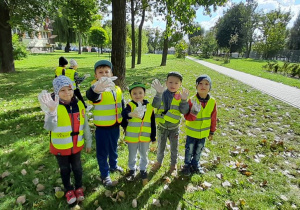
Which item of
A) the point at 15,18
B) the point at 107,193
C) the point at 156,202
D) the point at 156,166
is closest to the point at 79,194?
the point at 107,193

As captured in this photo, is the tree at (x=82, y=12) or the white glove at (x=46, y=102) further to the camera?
the tree at (x=82, y=12)

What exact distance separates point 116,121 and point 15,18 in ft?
36.3

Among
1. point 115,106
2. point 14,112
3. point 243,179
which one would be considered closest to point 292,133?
point 243,179

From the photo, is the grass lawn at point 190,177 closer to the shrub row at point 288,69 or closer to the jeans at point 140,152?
the jeans at point 140,152

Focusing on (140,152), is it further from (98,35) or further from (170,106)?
(98,35)

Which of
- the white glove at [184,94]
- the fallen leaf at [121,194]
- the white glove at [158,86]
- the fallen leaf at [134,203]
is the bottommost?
the fallen leaf at [134,203]

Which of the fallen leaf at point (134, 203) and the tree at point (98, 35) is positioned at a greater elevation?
the tree at point (98, 35)

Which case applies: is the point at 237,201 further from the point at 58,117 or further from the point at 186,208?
the point at 58,117

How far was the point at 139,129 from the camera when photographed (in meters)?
3.03

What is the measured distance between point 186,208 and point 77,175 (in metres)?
1.69

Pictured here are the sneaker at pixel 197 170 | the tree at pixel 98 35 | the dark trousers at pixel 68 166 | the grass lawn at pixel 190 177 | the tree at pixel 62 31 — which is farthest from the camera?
the tree at pixel 98 35

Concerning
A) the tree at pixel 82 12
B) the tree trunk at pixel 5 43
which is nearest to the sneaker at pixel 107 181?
the tree at pixel 82 12

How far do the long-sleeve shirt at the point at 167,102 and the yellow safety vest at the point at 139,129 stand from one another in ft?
0.45

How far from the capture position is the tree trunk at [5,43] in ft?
42.1
